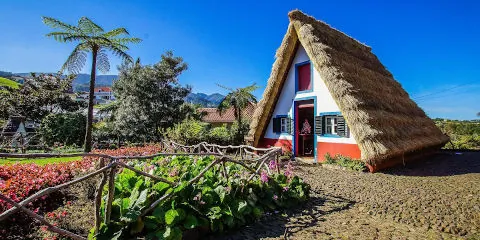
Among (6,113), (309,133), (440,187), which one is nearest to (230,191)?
(440,187)

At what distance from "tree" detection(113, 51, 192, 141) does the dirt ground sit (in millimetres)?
12749

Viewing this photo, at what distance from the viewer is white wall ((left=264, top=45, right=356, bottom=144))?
34.9 ft

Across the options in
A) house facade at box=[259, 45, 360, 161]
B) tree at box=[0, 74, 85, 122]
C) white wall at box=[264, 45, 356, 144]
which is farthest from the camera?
tree at box=[0, 74, 85, 122]

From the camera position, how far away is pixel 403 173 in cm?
873

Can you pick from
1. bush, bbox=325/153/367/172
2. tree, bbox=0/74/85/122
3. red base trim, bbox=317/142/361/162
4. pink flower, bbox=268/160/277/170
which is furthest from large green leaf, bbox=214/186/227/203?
tree, bbox=0/74/85/122

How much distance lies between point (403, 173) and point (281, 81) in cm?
640

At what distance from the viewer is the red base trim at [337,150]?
31.8 feet

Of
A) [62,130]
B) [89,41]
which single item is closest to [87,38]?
[89,41]

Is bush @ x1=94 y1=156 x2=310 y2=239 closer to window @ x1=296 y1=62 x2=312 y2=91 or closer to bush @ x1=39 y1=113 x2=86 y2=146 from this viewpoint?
window @ x1=296 y1=62 x2=312 y2=91

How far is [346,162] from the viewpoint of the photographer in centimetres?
955

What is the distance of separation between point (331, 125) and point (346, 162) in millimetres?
1756

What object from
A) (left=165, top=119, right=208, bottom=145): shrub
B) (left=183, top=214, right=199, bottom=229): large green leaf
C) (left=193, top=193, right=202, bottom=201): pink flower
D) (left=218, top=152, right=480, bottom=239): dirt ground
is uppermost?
(left=165, top=119, right=208, bottom=145): shrub

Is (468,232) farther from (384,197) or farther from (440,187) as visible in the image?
(440,187)

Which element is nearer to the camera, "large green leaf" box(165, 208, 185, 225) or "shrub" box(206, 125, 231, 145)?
"large green leaf" box(165, 208, 185, 225)
